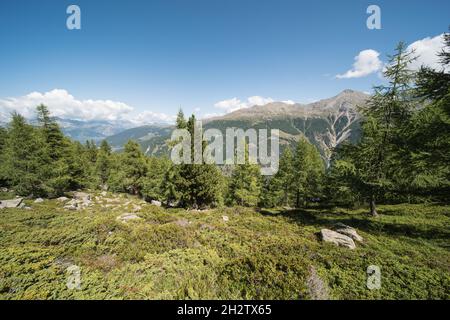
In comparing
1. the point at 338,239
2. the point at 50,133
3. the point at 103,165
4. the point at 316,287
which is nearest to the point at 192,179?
the point at 338,239

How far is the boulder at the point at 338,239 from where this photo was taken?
10058 millimetres

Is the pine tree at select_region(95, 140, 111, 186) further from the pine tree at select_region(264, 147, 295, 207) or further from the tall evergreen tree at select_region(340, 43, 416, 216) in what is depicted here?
the tall evergreen tree at select_region(340, 43, 416, 216)

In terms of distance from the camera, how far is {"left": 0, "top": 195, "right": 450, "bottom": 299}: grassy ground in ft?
18.6

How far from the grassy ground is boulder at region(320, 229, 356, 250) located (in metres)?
0.39

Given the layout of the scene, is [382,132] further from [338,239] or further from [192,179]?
[192,179]

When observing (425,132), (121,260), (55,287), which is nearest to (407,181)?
(425,132)

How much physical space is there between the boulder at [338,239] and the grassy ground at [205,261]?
387 mm

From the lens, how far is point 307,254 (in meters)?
8.81

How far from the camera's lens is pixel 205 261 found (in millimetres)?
7922

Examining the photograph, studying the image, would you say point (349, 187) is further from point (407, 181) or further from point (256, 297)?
point (256, 297)

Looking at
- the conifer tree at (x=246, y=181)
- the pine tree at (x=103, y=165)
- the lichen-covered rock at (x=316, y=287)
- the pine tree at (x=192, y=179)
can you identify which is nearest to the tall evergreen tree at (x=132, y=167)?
the pine tree at (x=103, y=165)

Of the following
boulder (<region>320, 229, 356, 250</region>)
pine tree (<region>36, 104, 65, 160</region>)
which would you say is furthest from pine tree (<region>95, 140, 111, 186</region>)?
boulder (<region>320, 229, 356, 250</region>)

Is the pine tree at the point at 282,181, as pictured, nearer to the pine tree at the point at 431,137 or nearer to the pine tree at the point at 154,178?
the pine tree at the point at 431,137

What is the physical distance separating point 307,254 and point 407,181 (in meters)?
10.4
